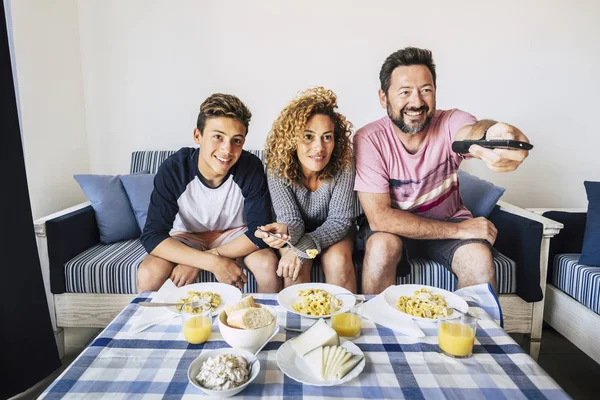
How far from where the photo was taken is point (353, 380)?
31.8 inches

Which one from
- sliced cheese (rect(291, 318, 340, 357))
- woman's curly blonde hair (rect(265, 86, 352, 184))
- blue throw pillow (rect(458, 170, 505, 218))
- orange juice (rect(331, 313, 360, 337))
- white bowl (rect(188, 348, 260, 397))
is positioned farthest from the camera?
blue throw pillow (rect(458, 170, 505, 218))

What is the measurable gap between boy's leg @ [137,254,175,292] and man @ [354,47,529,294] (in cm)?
81

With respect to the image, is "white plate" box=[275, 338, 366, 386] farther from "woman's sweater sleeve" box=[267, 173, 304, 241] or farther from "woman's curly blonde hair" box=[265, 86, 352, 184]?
"woman's curly blonde hair" box=[265, 86, 352, 184]

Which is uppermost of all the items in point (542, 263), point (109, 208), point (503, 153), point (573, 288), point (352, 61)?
point (352, 61)

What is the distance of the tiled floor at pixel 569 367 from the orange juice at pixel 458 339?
3.45ft

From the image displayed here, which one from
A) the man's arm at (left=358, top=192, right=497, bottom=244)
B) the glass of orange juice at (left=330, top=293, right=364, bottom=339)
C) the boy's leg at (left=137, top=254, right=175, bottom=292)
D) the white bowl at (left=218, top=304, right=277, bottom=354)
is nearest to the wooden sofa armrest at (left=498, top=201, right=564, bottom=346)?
the man's arm at (left=358, top=192, right=497, bottom=244)

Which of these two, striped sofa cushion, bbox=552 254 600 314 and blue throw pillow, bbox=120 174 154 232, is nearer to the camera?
striped sofa cushion, bbox=552 254 600 314

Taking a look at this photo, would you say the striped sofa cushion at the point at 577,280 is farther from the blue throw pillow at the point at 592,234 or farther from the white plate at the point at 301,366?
the white plate at the point at 301,366

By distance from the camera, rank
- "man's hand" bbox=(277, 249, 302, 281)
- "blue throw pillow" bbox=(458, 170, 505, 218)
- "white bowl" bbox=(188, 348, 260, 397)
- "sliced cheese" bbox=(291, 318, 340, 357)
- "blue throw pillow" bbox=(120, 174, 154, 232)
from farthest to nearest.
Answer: "blue throw pillow" bbox=(120, 174, 154, 232) → "blue throw pillow" bbox=(458, 170, 505, 218) → "man's hand" bbox=(277, 249, 302, 281) → "sliced cheese" bbox=(291, 318, 340, 357) → "white bowl" bbox=(188, 348, 260, 397)

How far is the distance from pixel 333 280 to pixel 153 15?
6.24ft

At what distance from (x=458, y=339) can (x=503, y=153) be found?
2.56 feet

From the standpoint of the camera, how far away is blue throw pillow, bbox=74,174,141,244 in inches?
80.1

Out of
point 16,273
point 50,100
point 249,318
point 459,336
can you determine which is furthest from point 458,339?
point 50,100

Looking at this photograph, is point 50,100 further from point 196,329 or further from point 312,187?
point 196,329
